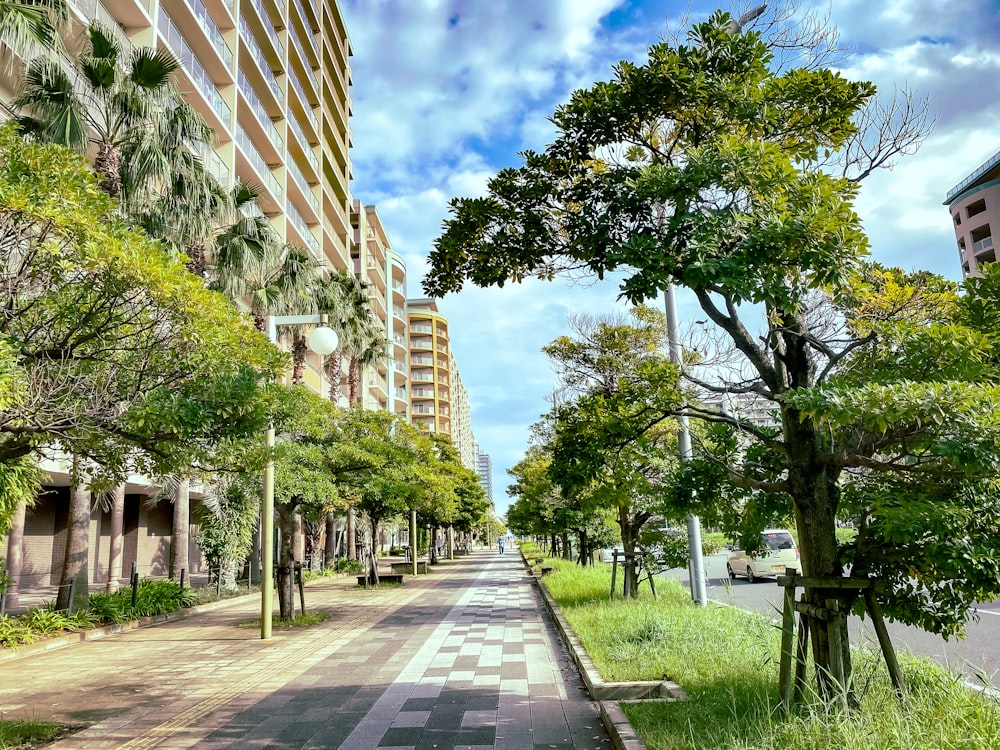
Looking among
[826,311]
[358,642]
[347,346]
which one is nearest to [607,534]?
[347,346]

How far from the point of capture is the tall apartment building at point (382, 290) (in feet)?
194

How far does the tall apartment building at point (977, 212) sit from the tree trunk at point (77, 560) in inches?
2250

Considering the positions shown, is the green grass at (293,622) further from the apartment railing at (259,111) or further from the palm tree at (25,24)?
the apartment railing at (259,111)

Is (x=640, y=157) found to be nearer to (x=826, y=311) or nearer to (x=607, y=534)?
(x=826, y=311)

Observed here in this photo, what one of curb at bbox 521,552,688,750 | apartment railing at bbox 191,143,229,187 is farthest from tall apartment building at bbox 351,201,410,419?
curb at bbox 521,552,688,750

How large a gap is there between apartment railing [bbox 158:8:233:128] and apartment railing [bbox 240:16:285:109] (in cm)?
456

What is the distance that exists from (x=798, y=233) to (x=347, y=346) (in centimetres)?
2693

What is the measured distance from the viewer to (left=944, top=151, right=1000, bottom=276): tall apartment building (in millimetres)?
52906

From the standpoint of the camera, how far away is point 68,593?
14484mm

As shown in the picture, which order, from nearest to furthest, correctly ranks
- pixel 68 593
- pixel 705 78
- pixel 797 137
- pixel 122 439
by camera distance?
1. pixel 705 78
2. pixel 797 137
3. pixel 122 439
4. pixel 68 593

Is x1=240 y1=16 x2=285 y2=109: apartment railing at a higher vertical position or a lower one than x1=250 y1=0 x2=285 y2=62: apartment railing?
lower

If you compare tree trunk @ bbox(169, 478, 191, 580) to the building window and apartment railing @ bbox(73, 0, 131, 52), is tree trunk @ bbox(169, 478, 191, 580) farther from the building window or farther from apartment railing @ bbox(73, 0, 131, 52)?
the building window

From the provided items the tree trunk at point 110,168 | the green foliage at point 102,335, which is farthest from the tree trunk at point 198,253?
the green foliage at point 102,335

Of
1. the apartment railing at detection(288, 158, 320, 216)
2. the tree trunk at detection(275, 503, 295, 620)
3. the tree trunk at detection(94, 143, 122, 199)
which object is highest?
the apartment railing at detection(288, 158, 320, 216)
